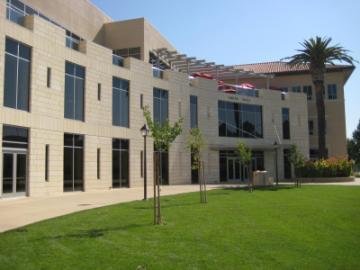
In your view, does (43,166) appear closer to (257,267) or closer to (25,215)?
(25,215)

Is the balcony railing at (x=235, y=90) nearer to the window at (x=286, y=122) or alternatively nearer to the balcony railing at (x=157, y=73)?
the window at (x=286, y=122)

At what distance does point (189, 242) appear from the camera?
984 cm

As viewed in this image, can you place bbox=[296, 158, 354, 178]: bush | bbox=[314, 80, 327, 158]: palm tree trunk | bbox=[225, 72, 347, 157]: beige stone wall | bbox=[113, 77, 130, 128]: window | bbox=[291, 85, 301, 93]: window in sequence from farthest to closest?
bbox=[291, 85, 301, 93]: window, bbox=[225, 72, 347, 157]: beige stone wall, bbox=[314, 80, 327, 158]: palm tree trunk, bbox=[296, 158, 354, 178]: bush, bbox=[113, 77, 130, 128]: window

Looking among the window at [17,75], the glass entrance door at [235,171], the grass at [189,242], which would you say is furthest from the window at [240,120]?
the grass at [189,242]

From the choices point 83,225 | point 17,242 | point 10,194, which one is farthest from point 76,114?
point 17,242

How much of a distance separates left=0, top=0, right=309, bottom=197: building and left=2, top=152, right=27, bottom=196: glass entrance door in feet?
0.18

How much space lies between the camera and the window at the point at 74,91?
93.6 feet

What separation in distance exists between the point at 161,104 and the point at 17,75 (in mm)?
16323

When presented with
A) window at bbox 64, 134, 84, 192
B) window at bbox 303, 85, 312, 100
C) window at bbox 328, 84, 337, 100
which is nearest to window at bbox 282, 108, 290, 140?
window at bbox 303, 85, 312, 100

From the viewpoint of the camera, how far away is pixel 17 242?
9867 millimetres

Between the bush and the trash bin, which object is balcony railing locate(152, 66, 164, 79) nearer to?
the trash bin

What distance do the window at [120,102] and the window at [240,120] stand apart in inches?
541

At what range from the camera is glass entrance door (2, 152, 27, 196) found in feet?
75.3

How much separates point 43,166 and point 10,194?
10.3 feet
